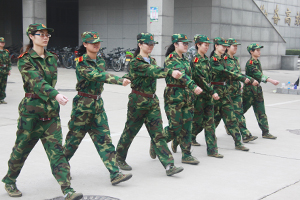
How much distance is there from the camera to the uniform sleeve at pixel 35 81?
185 inches

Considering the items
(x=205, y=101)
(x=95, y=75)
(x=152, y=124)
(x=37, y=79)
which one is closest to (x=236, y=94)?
(x=205, y=101)

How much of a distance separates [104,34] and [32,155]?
1969cm

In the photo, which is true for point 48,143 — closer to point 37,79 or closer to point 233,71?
point 37,79

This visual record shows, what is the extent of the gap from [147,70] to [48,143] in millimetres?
1582

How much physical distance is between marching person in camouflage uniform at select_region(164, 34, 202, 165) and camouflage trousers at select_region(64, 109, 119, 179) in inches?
50.2

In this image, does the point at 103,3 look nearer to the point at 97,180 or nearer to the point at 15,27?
the point at 15,27

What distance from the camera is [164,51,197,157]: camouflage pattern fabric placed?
6.42m

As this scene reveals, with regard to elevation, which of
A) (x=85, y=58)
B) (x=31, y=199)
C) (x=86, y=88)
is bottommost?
(x=31, y=199)

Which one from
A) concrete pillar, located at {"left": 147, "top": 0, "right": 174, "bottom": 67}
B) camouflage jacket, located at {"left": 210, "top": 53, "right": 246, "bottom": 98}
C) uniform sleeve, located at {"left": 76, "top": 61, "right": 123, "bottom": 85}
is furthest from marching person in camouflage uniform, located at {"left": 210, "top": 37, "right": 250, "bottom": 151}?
concrete pillar, located at {"left": 147, "top": 0, "right": 174, "bottom": 67}

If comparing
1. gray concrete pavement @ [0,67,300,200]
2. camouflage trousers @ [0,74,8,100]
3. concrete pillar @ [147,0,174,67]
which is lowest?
gray concrete pavement @ [0,67,300,200]

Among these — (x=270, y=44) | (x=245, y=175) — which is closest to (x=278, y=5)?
(x=270, y=44)

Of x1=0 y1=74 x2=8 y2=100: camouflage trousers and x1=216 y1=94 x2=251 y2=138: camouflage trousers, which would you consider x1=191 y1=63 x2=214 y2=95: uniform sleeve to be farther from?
x1=0 y1=74 x2=8 y2=100: camouflage trousers

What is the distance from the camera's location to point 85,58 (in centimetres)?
550

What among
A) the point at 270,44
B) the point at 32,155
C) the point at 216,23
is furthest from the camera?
the point at 270,44
